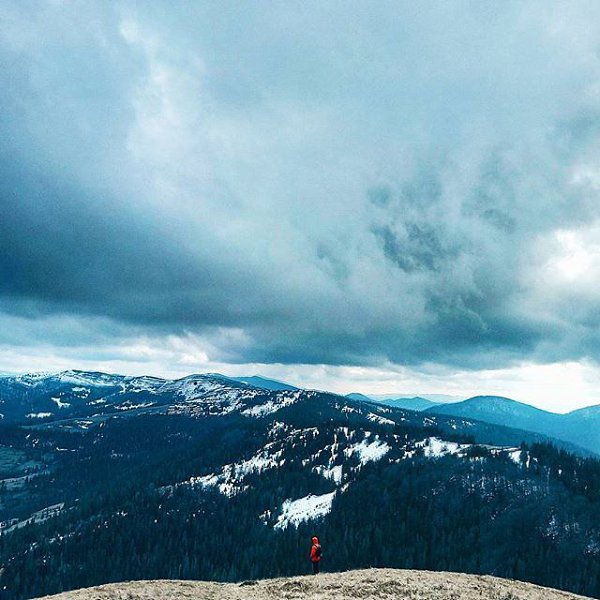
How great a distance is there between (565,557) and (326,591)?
211 meters

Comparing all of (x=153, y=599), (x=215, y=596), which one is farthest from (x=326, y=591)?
(x=153, y=599)

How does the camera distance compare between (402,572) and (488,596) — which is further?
(402,572)

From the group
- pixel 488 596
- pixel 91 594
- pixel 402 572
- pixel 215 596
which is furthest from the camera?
pixel 402 572

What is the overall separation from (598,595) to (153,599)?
20851 cm

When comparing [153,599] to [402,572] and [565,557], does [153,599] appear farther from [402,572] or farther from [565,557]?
[565,557]

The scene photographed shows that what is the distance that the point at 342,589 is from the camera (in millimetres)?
41906

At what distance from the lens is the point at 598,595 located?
582ft

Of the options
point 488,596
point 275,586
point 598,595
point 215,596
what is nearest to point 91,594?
point 215,596

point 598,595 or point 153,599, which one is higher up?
point 153,599

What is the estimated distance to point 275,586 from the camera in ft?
143

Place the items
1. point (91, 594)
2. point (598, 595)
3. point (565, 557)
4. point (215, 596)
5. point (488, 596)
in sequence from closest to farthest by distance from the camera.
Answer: point (91, 594) < point (215, 596) < point (488, 596) < point (598, 595) < point (565, 557)

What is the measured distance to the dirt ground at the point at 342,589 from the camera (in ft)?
129

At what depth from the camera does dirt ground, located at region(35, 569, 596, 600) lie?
3928cm

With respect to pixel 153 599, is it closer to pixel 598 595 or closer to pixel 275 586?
pixel 275 586
